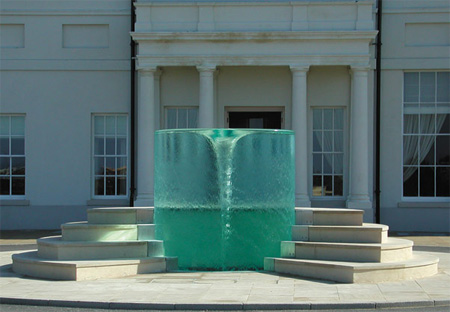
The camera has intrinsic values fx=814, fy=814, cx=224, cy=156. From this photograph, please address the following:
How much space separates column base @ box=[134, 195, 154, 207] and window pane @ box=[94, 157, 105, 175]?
1.96m

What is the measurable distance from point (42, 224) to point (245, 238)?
10.2 m

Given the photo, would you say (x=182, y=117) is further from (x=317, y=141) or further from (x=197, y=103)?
(x=317, y=141)

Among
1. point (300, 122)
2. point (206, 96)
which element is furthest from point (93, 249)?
point (300, 122)

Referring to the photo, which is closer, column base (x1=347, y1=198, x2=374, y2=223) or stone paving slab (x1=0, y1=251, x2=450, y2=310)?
stone paving slab (x1=0, y1=251, x2=450, y2=310)

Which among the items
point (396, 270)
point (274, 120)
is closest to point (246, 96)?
point (274, 120)

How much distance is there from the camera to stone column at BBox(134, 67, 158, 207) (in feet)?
66.8

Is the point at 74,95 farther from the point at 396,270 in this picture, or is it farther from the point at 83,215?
the point at 396,270

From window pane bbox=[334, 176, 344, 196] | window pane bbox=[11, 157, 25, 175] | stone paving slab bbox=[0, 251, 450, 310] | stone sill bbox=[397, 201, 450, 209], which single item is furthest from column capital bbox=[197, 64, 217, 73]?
stone paving slab bbox=[0, 251, 450, 310]

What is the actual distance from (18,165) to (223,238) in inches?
425

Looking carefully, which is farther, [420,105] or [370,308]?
[420,105]

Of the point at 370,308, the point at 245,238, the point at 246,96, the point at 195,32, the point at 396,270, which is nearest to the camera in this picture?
the point at 370,308

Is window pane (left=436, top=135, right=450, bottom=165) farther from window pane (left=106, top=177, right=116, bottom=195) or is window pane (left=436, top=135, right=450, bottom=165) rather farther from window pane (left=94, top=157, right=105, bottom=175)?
window pane (left=94, top=157, right=105, bottom=175)

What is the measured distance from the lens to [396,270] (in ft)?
38.1

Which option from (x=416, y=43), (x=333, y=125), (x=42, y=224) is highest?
(x=416, y=43)
